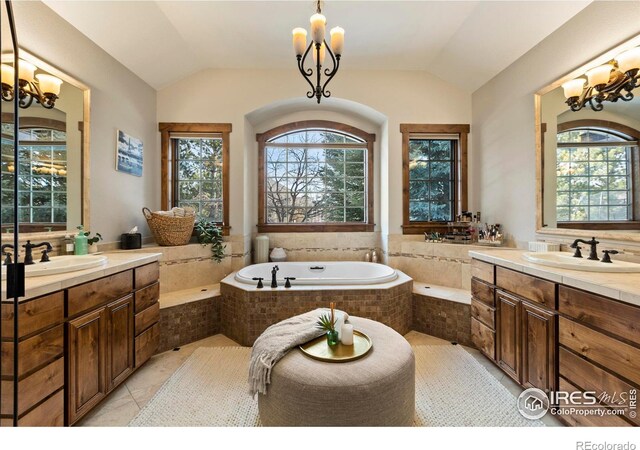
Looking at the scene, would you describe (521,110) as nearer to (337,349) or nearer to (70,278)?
(337,349)

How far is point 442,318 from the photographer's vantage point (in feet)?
8.18

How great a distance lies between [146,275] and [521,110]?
3.50m

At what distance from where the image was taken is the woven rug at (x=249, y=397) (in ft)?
5.08

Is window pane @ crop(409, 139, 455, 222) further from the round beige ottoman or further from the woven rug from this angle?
the round beige ottoman

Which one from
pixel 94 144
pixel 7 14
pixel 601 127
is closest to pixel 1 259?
pixel 7 14

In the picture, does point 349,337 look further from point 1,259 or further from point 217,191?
point 217,191

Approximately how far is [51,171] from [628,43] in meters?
3.94

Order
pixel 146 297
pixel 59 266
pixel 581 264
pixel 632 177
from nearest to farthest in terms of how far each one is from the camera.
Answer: pixel 581 264 < pixel 59 266 < pixel 632 177 < pixel 146 297

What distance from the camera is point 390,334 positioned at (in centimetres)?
163

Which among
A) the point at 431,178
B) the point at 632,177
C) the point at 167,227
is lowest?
the point at 167,227

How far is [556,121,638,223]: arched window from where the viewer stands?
5.89 ft

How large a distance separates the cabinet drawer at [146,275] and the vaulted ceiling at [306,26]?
199 cm

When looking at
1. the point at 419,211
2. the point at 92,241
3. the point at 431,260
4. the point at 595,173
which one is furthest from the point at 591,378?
the point at 92,241

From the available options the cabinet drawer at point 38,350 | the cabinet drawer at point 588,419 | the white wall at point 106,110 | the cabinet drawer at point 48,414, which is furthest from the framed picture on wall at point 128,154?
the cabinet drawer at point 588,419
